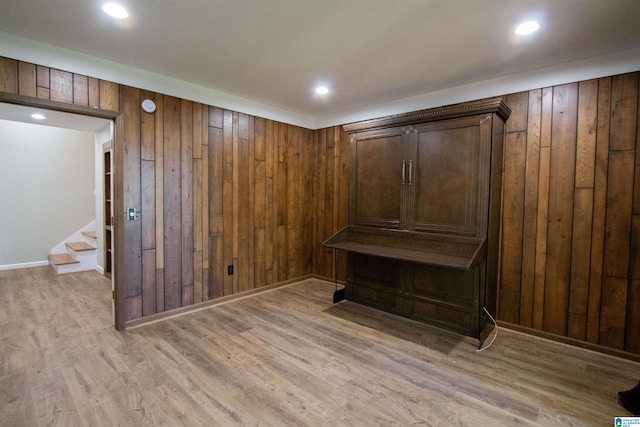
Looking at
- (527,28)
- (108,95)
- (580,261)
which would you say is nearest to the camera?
(527,28)

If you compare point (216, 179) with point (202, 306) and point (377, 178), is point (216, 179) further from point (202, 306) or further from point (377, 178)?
point (377, 178)

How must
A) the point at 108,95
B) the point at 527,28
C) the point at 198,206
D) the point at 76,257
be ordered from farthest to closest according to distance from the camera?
1. the point at 76,257
2. the point at 198,206
3. the point at 108,95
4. the point at 527,28

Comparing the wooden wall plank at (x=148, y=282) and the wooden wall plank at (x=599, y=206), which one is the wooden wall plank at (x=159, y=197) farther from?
the wooden wall plank at (x=599, y=206)

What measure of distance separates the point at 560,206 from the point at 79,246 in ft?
23.2

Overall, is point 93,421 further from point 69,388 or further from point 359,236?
point 359,236

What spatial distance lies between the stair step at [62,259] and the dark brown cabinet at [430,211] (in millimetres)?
4587

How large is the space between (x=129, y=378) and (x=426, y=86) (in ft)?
12.6

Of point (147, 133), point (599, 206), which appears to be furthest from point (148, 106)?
point (599, 206)

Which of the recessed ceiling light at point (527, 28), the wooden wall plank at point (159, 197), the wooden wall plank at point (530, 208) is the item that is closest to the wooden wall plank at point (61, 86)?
the wooden wall plank at point (159, 197)

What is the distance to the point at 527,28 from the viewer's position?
2170mm

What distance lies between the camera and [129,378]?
2.20m

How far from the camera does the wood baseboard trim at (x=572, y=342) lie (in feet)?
8.29

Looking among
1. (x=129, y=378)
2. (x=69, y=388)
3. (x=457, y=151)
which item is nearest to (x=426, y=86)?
(x=457, y=151)

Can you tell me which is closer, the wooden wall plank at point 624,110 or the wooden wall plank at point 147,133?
the wooden wall plank at point 624,110
